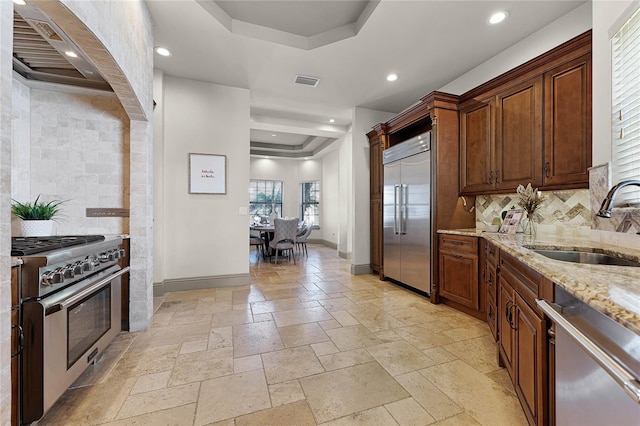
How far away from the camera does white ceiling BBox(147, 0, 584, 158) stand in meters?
2.54

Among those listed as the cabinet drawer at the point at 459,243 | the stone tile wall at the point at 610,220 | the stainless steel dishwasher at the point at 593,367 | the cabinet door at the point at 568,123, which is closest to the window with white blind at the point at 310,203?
the cabinet drawer at the point at 459,243

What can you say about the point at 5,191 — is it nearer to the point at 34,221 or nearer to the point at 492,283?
the point at 34,221

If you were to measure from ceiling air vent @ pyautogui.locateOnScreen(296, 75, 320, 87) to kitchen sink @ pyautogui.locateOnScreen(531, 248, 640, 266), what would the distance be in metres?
3.44

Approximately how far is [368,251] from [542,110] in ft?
10.5

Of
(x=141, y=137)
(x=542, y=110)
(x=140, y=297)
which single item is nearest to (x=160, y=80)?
(x=141, y=137)

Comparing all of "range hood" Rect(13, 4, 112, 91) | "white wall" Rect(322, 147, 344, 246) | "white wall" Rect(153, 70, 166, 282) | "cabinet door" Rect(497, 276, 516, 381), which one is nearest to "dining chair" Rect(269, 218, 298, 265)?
"white wall" Rect(322, 147, 344, 246)

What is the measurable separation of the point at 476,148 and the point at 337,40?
208cm

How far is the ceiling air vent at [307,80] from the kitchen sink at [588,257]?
344cm

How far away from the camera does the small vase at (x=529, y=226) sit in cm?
251

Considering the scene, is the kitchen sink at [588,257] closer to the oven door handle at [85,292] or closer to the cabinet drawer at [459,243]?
the cabinet drawer at [459,243]

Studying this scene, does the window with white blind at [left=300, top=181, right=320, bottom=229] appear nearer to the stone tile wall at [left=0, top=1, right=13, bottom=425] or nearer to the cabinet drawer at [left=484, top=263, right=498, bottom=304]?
the cabinet drawer at [left=484, top=263, right=498, bottom=304]

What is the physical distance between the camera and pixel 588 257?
154 centimetres

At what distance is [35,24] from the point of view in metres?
1.87

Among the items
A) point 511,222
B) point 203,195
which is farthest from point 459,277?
point 203,195
